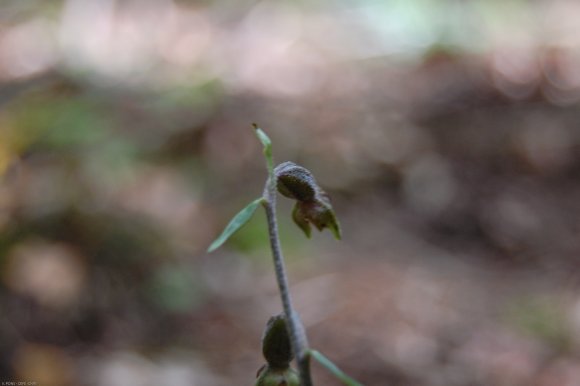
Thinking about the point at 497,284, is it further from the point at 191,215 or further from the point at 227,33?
the point at 227,33

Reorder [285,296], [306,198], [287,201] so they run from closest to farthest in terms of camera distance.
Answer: [285,296], [306,198], [287,201]

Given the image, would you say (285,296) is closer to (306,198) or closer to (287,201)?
(306,198)

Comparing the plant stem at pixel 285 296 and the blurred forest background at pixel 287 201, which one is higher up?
the blurred forest background at pixel 287 201

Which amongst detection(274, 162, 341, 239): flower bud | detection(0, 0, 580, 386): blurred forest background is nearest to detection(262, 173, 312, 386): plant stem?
detection(274, 162, 341, 239): flower bud

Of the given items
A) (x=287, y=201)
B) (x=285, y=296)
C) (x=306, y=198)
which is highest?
(x=287, y=201)

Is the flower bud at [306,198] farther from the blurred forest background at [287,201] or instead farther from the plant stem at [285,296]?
the blurred forest background at [287,201]

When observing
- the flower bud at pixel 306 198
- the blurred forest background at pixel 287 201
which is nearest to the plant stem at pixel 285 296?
the flower bud at pixel 306 198

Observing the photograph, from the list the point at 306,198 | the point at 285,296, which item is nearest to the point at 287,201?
the point at 306,198
